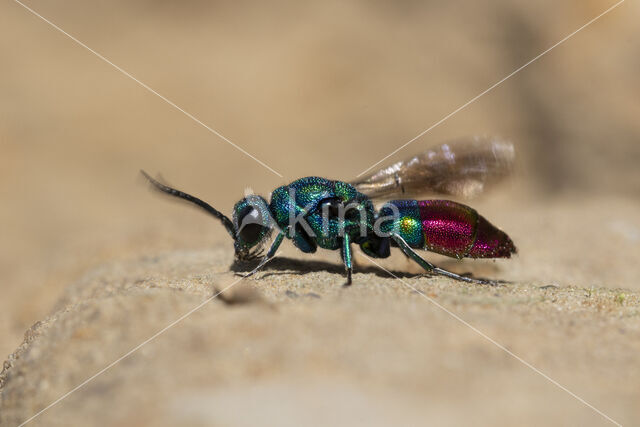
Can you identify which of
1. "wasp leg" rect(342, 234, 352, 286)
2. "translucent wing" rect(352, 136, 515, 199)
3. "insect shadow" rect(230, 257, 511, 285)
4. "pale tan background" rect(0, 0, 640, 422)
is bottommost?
"insect shadow" rect(230, 257, 511, 285)

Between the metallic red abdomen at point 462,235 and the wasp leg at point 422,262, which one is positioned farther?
the metallic red abdomen at point 462,235

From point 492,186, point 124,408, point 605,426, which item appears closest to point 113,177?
point 492,186

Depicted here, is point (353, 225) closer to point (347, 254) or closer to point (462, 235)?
point (347, 254)

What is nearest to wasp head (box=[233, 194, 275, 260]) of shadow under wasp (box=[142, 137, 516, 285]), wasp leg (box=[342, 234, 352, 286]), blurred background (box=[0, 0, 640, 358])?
shadow under wasp (box=[142, 137, 516, 285])

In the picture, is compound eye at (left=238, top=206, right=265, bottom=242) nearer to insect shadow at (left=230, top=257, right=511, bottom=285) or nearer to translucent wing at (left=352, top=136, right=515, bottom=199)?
insect shadow at (left=230, top=257, right=511, bottom=285)

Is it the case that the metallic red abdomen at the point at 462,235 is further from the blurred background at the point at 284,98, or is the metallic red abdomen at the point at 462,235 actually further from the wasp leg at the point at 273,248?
the blurred background at the point at 284,98

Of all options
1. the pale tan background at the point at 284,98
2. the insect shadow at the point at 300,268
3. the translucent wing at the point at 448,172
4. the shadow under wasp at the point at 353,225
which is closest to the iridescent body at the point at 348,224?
the shadow under wasp at the point at 353,225

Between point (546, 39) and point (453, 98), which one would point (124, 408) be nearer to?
point (453, 98)
